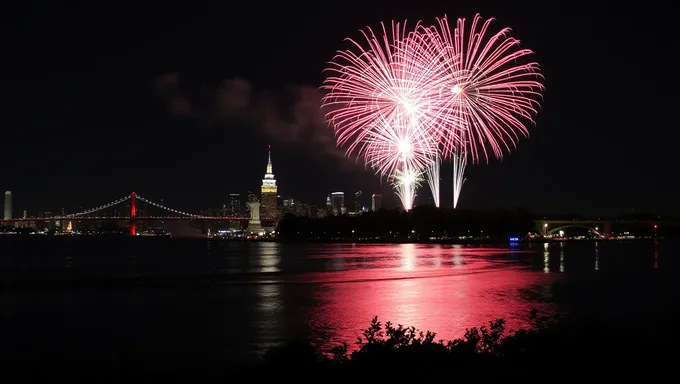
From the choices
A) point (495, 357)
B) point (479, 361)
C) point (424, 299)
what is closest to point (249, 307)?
point (424, 299)

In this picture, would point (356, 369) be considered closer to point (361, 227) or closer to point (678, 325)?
point (678, 325)

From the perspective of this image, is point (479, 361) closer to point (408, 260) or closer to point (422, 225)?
point (408, 260)

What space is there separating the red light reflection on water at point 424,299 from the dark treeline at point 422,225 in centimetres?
8867

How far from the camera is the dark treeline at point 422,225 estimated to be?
132 meters

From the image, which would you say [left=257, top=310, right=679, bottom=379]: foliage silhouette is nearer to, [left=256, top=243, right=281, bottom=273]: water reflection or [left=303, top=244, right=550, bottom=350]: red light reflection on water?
[left=303, top=244, right=550, bottom=350]: red light reflection on water

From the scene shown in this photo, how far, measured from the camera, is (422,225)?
431ft

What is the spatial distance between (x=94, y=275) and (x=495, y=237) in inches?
4015

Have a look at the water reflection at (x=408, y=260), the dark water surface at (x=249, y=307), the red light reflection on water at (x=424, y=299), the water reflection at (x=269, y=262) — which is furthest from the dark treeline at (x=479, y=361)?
the water reflection at (x=269, y=262)

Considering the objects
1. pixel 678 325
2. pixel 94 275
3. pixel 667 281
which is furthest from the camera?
pixel 94 275

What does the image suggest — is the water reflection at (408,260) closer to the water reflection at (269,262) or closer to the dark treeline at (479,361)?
the water reflection at (269,262)

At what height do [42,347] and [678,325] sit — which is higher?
[678,325]

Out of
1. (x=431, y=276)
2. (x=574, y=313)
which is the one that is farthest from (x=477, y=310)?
(x=431, y=276)

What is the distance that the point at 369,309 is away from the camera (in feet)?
75.1

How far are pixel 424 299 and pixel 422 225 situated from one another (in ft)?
347
